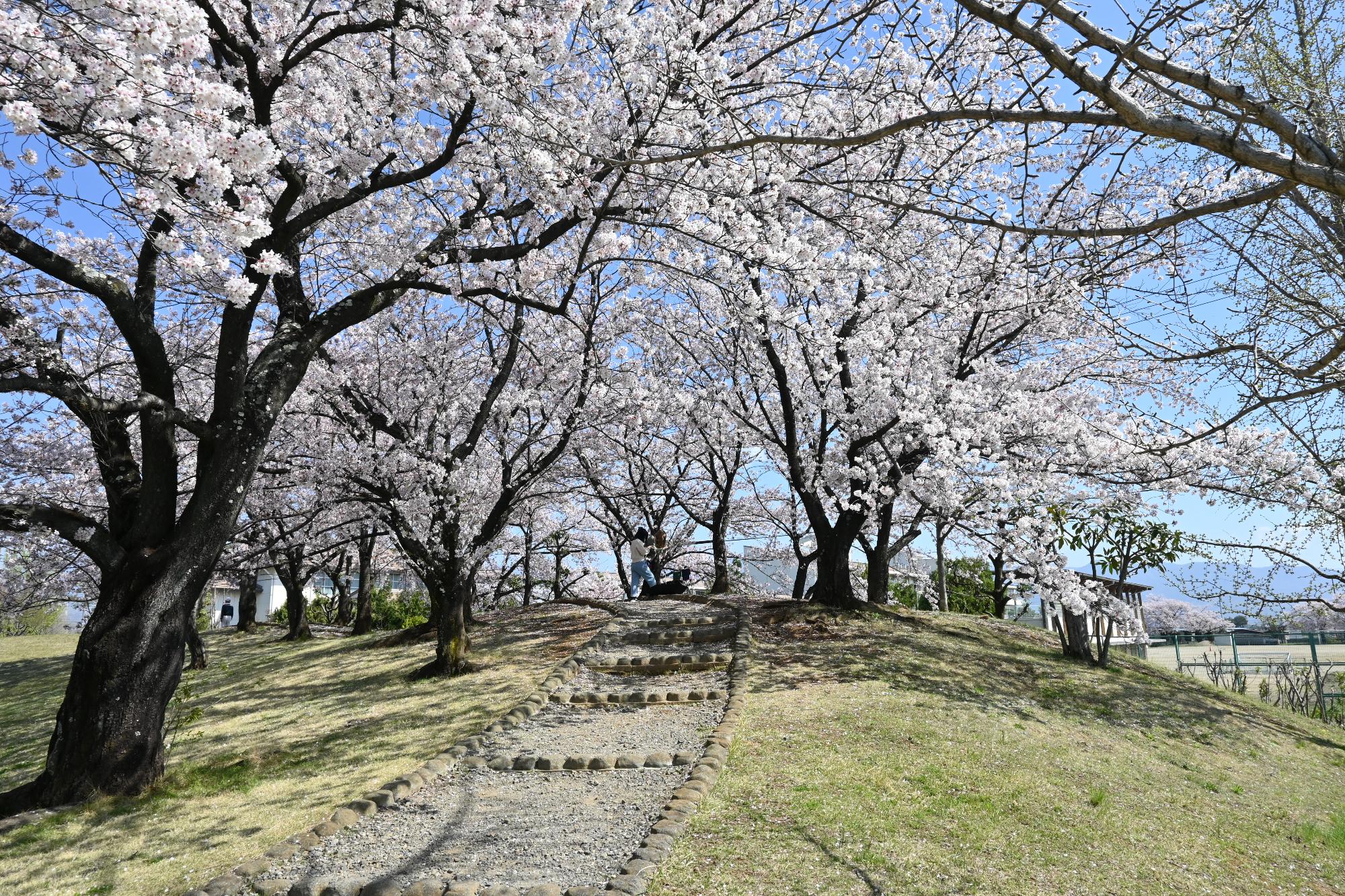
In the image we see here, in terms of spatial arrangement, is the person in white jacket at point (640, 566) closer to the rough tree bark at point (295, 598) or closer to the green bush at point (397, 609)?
the rough tree bark at point (295, 598)

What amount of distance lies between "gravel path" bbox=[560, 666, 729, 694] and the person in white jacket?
17.7ft

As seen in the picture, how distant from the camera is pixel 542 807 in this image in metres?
5.65

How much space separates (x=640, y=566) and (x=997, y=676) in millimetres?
7256

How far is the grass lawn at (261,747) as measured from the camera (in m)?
5.17

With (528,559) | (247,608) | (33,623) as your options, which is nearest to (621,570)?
(528,559)

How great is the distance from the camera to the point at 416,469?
34.7 ft

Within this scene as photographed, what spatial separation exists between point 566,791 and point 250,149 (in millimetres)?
4723

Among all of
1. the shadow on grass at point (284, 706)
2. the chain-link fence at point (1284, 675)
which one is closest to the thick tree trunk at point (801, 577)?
the shadow on grass at point (284, 706)

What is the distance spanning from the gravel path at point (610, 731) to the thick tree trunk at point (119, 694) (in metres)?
2.67

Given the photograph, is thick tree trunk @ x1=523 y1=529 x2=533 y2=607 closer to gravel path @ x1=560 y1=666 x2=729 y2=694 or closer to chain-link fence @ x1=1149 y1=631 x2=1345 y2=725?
gravel path @ x1=560 y1=666 x2=729 y2=694

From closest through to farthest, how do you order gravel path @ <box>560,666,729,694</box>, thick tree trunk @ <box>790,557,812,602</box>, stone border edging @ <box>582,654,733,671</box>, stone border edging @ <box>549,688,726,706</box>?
stone border edging @ <box>549,688,726,706</box>, gravel path @ <box>560,666,729,694</box>, stone border edging @ <box>582,654,733,671</box>, thick tree trunk @ <box>790,557,812,602</box>

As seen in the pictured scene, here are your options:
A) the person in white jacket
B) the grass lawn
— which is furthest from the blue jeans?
the grass lawn

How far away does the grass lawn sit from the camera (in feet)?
17.0

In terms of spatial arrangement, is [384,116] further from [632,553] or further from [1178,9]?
[632,553]
